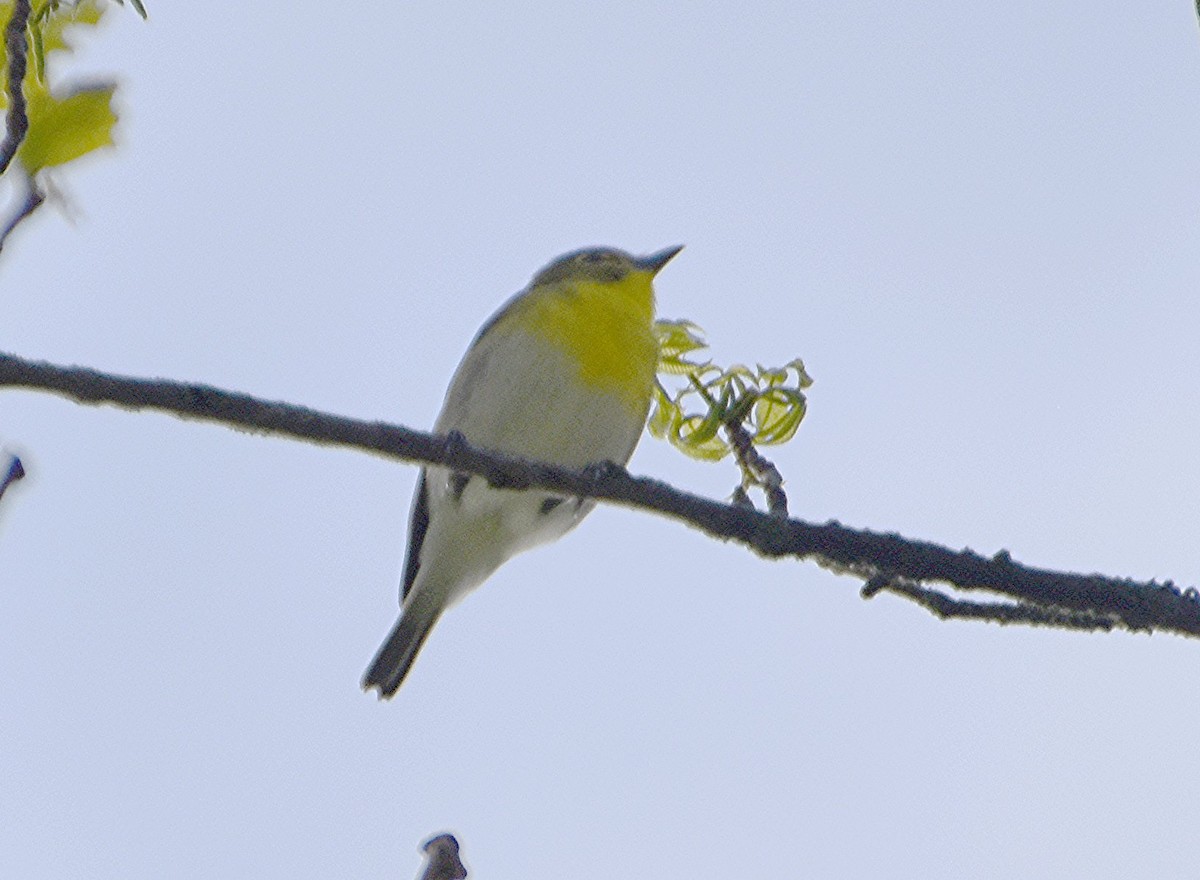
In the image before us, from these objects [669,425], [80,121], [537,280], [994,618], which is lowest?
[994,618]

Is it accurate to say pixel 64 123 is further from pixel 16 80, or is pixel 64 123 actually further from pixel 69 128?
pixel 16 80

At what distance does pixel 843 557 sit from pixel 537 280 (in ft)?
17.4

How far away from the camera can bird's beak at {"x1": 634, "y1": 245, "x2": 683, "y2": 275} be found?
7.13m

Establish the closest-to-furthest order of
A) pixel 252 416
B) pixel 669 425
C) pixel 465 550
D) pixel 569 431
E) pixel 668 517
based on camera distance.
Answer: pixel 252 416, pixel 668 517, pixel 669 425, pixel 569 431, pixel 465 550

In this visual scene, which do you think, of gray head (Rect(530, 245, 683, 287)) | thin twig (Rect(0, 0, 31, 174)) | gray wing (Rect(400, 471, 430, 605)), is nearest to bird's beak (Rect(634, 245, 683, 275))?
gray head (Rect(530, 245, 683, 287))

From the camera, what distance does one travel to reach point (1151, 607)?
7.88 ft

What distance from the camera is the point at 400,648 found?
22.5 ft

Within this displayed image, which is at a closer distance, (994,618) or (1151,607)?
(1151,607)

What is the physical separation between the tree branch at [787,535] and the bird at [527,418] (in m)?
3.30

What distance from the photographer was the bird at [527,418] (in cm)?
620

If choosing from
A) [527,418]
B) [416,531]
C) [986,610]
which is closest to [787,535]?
[986,610]


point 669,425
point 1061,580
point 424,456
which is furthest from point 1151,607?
point 669,425

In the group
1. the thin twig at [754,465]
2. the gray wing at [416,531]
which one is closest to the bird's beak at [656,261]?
the gray wing at [416,531]

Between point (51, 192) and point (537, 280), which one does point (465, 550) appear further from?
point (51, 192)
